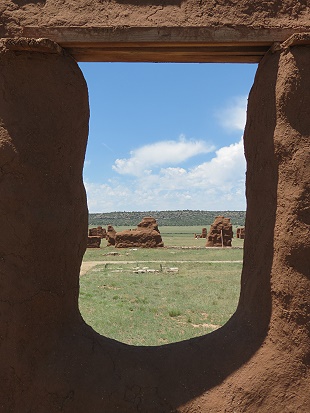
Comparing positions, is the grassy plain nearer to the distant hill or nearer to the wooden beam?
the wooden beam

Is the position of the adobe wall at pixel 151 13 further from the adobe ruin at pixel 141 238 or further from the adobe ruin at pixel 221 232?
the adobe ruin at pixel 221 232

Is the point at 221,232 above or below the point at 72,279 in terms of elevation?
above

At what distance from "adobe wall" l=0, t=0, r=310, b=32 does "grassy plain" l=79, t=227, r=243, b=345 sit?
567 cm

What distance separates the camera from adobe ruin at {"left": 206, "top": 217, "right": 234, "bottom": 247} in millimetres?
30844

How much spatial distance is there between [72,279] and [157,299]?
324 inches

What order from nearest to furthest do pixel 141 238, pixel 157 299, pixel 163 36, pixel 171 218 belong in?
pixel 163 36 < pixel 157 299 < pixel 141 238 < pixel 171 218

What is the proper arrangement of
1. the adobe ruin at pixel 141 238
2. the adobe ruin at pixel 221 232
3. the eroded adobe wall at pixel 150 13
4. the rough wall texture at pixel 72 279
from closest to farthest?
the rough wall texture at pixel 72 279
the eroded adobe wall at pixel 150 13
the adobe ruin at pixel 141 238
the adobe ruin at pixel 221 232

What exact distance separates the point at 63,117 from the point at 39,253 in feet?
3.75

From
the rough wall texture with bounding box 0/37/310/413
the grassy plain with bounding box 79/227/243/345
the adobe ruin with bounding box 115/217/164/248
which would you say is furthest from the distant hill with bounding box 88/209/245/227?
the rough wall texture with bounding box 0/37/310/413

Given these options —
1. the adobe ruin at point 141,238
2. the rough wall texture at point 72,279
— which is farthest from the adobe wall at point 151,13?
the adobe ruin at point 141,238

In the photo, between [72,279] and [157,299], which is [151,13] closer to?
[72,279]

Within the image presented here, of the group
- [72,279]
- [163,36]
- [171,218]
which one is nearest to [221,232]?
[72,279]

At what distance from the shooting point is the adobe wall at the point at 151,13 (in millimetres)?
3262

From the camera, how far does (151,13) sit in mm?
3295
